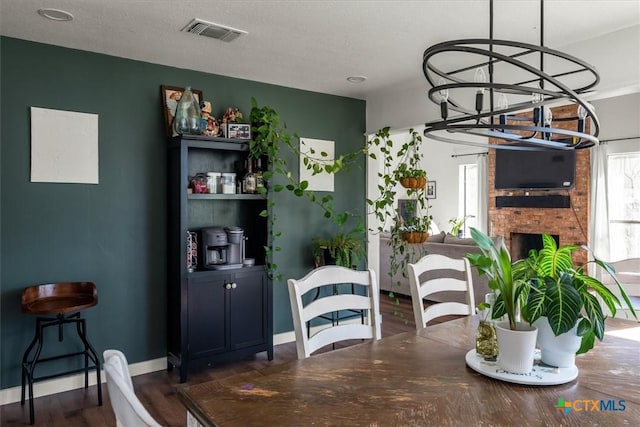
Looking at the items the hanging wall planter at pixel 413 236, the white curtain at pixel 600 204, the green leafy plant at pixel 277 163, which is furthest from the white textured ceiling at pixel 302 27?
the white curtain at pixel 600 204

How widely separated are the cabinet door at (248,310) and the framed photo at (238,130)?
109 cm

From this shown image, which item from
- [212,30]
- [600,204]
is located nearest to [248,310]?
[212,30]

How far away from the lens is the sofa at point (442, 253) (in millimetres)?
5258

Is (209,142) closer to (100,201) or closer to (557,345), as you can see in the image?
(100,201)

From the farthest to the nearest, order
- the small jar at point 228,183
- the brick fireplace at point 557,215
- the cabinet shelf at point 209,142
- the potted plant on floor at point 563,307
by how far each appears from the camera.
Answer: the brick fireplace at point 557,215, the small jar at point 228,183, the cabinet shelf at point 209,142, the potted plant on floor at point 563,307

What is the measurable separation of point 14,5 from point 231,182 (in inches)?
70.9

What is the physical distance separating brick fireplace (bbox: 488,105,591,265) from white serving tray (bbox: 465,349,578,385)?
576 cm

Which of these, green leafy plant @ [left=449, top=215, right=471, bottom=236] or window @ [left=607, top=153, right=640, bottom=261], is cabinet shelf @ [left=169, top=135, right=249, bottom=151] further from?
window @ [left=607, top=153, right=640, bottom=261]

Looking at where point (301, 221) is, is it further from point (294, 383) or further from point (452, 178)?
point (452, 178)

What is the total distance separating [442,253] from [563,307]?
4.46m

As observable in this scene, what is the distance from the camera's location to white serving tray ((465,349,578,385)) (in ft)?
4.81

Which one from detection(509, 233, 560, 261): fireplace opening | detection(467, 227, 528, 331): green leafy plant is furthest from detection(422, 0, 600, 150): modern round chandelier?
detection(509, 233, 560, 261): fireplace opening

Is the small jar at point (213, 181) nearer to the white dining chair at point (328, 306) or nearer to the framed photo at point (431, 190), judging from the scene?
the white dining chair at point (328, 306)

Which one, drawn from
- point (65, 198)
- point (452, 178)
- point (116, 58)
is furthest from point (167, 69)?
point (452, 178)
